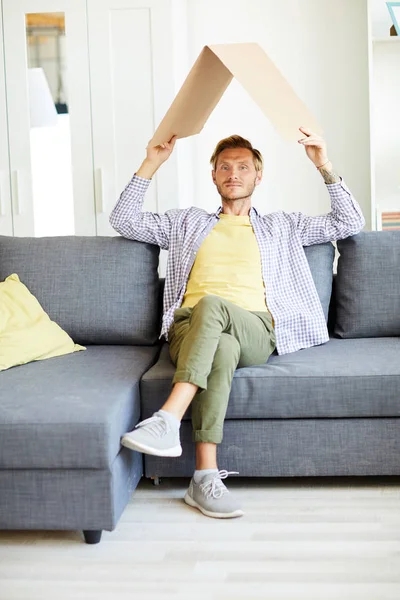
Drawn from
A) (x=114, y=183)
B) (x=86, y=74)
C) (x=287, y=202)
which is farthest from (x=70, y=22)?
(x=287, y=202)

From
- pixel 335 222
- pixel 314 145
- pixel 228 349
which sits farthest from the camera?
pixel 335 222

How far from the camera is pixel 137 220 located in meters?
2.92

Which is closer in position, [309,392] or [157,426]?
[157,426]

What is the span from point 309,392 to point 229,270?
2.10 feet

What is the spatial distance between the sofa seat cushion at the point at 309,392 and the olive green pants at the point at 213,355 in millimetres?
86

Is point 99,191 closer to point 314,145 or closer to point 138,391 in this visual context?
point 314,145

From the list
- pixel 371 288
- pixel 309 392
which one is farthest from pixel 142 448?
pixel 371 288

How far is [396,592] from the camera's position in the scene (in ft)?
5.67

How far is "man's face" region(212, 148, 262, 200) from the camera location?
2922 millimetres

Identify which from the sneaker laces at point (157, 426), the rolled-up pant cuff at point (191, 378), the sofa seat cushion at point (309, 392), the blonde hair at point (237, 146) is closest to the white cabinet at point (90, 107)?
the blonde hair at point (237, 146)

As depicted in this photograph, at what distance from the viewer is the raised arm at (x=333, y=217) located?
2.84 metres

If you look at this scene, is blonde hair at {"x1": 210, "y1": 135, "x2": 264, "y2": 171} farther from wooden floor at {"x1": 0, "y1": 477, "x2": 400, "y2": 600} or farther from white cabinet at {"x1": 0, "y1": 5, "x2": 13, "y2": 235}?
white cabinet at {"x1": 0, "y1": 5, "x2": 13, "y2": 235}

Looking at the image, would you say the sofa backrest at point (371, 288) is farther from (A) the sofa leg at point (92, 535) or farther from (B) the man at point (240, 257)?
(A) the sofa leg at point (92, 535)

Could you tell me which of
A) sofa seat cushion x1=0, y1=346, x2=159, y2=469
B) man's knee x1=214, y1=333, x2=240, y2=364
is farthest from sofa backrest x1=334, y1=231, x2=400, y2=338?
sofa seat cushion x1=0, y1=346, x2=159, y2=469
